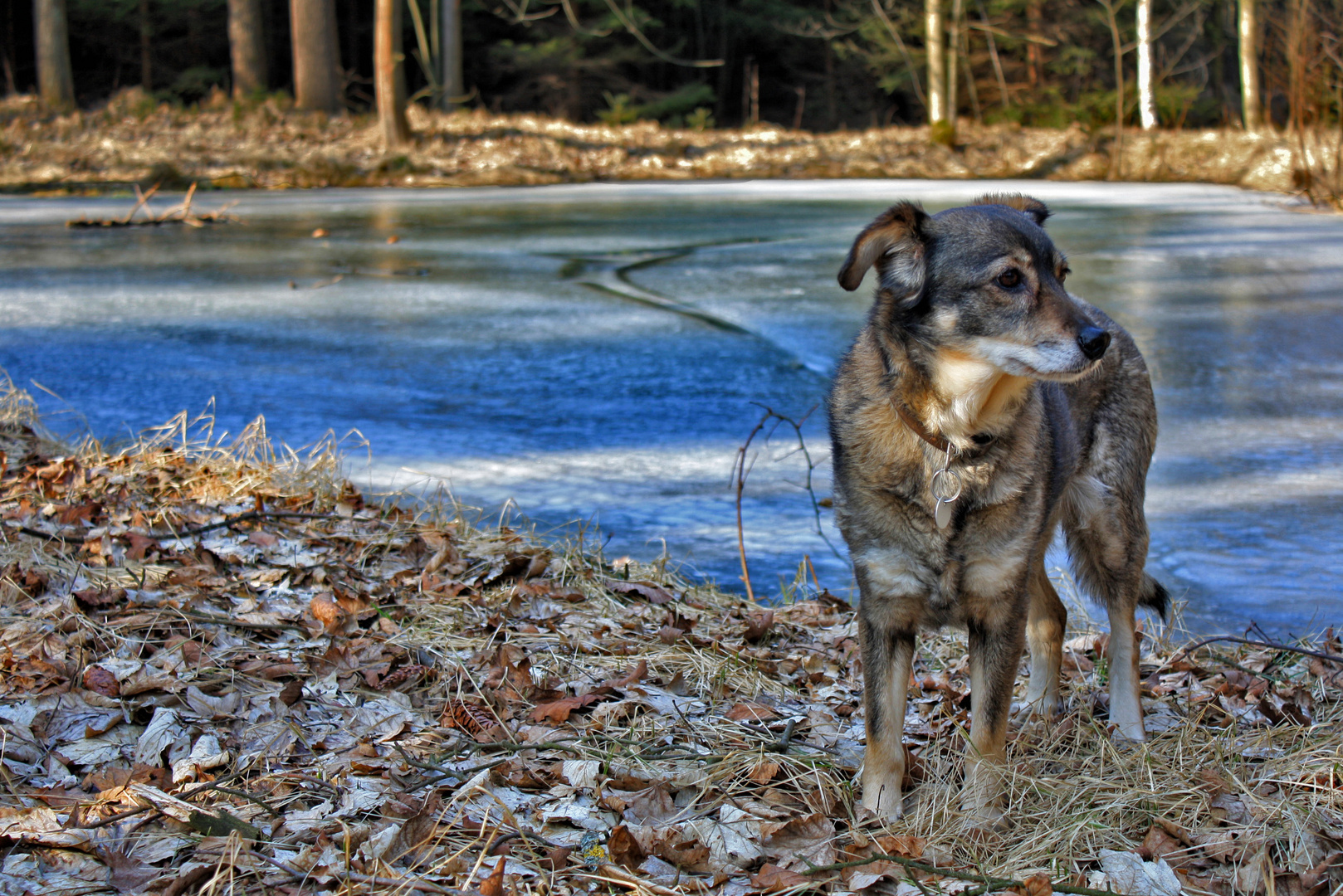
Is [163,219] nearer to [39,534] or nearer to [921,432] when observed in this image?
[39,534]

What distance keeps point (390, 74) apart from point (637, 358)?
57.4 ft

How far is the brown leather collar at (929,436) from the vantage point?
3139 mm

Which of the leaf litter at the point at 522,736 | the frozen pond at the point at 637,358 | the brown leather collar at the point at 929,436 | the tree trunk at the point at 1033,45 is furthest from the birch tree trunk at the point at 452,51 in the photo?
the brown leather collar at the point at 929,436

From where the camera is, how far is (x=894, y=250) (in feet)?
10.5

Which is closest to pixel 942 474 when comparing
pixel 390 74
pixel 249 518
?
pixel 249 518

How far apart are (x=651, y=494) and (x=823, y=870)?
309 centimetres

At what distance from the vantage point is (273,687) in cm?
361

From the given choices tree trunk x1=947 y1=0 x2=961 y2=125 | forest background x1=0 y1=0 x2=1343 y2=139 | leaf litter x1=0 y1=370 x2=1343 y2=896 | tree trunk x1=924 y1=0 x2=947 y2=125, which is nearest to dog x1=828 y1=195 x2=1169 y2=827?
leaf litter x1=0 y1=370 x2=1343 y2=896

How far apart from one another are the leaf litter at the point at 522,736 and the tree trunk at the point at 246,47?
95.2ft

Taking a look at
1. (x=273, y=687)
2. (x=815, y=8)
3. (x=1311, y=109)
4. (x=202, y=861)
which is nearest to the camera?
(x=202, y=861)

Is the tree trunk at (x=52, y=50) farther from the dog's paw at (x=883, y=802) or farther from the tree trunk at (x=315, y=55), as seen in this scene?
the dog's paw at (x=883, y=802)

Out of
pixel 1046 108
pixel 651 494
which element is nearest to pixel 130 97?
pixel 1046 108

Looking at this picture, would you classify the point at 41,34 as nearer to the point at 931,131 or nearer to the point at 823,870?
the point at 931,131

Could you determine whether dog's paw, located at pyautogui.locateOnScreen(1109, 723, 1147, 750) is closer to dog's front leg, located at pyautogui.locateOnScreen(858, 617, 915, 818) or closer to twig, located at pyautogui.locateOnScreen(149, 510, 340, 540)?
dog's front leg, located at pyautogui.locateOnScreen(858, 617, 915, 818)
